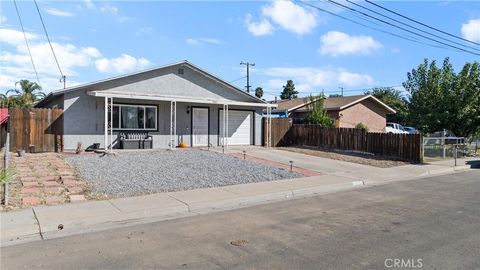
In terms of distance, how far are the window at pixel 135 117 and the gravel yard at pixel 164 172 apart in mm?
3378

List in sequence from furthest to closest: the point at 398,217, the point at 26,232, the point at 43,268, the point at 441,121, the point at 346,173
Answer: the point at 441,121, the point at 346,173, the point at 398,217, the point at 26,232, the point at 43,268

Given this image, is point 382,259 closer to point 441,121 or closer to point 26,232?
point 26,232

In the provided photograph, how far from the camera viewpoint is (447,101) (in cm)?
2564

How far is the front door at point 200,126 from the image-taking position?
897 inches

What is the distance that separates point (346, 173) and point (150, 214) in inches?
349

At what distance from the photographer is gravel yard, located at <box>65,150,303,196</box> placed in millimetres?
10727

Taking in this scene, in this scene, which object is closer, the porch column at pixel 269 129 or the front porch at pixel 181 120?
the front porch at pixel 181 120

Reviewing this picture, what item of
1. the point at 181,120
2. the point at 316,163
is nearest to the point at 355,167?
the point at 316,163

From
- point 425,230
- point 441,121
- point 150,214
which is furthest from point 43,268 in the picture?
point 441,121

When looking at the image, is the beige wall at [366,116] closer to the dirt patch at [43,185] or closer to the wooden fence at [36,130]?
the wooden fence at [36,130]

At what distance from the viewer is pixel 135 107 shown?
68.0 ft

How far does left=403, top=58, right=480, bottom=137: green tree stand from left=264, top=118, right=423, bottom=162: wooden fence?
687 centimetres

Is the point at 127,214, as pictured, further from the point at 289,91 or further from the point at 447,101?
the point at 289,91

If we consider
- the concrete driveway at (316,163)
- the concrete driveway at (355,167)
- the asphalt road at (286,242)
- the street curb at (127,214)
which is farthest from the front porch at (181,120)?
the asphalt road at (286,242)
